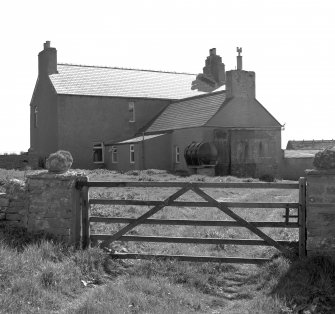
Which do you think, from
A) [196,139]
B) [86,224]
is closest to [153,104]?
[196,139]

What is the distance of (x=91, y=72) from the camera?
4681cm

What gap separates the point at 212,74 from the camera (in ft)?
175

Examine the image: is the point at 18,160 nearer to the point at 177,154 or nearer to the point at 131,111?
the point at 131,111

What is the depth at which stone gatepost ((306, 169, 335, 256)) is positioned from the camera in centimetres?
856

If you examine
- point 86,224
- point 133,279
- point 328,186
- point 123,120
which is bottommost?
point 133,279

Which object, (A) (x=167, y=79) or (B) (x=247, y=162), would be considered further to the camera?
(A) (x=167, y=79)

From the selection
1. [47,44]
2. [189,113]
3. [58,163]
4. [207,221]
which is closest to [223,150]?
[189,113]

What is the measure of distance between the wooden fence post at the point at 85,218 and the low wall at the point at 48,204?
93mm

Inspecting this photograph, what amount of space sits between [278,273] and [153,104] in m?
39.6

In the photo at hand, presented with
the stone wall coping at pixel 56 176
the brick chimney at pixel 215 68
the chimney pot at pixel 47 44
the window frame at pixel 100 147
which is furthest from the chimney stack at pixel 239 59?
the stone wall coping at pixel 56 176

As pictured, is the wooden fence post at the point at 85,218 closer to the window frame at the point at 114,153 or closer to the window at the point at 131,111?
the window frame at the point at 114,153

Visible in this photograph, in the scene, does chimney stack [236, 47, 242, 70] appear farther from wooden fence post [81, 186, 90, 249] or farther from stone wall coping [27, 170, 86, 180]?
wooden fence post [81, 186, 90, 249]

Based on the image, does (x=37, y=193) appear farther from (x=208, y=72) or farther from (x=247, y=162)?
(x=208, y=72)

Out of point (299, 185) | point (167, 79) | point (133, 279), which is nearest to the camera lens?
point (133, 279)
